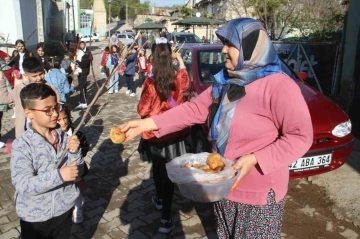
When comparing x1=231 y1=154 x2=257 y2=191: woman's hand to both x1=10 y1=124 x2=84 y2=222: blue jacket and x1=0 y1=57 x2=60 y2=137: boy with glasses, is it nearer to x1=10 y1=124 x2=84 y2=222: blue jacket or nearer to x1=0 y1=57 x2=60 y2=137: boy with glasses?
x1=10 y1=124 x2=84 y2=222: blue jacket

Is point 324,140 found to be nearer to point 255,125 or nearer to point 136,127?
point 255,125

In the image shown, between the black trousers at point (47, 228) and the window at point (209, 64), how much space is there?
3364mm

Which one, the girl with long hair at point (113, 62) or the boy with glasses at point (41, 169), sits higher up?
the girl with long hair at point (113, 62)

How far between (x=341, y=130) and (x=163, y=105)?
2318mm

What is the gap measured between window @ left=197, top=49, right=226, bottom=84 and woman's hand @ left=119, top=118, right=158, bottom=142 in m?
3.06

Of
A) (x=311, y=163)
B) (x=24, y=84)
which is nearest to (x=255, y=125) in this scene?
(x=311, y=163)

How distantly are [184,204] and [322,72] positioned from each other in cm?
662

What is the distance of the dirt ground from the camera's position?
339 cm

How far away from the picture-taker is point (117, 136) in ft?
6.35

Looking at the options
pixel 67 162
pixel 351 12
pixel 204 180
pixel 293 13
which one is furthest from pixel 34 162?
pixel 293 13

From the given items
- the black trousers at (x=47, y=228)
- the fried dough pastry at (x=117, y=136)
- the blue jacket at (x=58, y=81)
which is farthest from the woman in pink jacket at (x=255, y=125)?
the blue jacket at (x=58, y=81)

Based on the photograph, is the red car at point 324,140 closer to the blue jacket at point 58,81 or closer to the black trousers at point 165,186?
the black trousers at point 165,186

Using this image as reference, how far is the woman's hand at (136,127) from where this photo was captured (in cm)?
209

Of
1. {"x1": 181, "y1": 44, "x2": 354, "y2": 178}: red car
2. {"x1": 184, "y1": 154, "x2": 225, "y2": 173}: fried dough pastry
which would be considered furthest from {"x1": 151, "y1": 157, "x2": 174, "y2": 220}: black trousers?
{"x1": 184, "y1": 154, "x2": 225, "y2": 173}: fried dough pastry
